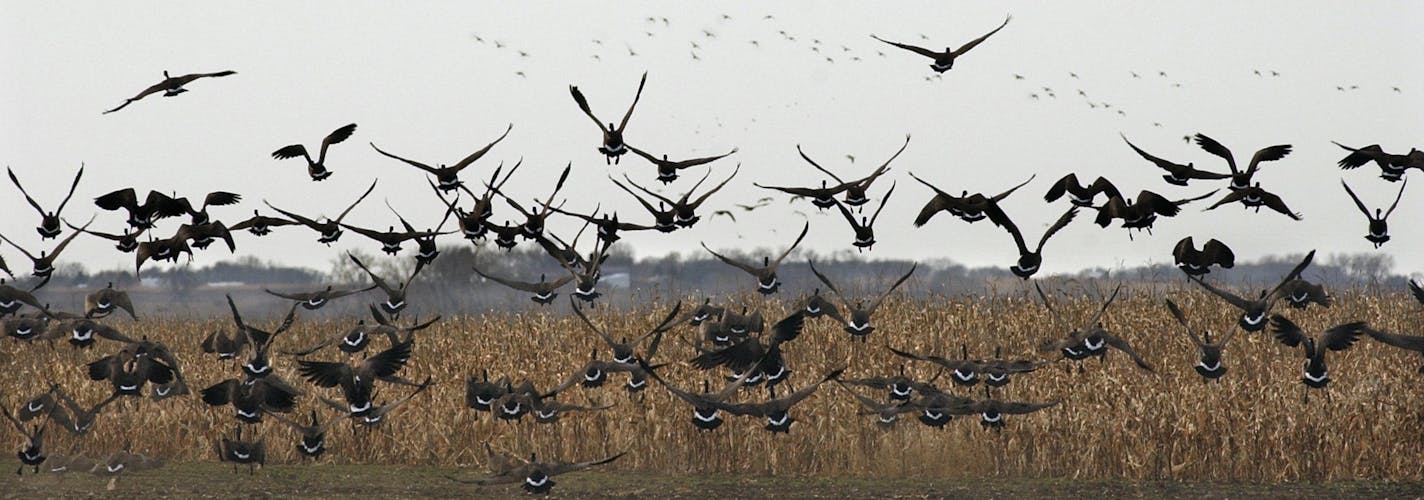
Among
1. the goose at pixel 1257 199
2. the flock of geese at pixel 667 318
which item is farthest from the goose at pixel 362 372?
the goose at pixel 1257 199

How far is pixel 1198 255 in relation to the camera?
1298 centimetres

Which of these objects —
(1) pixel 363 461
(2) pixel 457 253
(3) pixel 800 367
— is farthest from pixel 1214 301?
(2) pixel 457 253

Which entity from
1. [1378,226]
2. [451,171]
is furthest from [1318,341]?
[451,171]

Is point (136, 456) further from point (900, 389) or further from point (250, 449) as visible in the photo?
point (900, 389)

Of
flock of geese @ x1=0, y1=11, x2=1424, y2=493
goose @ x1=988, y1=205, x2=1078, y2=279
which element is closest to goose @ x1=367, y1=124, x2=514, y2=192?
flock of geese @ x1=0, y1=11, x2=1424, y2=493

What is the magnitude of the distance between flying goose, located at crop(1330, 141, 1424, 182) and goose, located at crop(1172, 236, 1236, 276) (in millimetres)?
1517

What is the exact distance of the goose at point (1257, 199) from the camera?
502 inches

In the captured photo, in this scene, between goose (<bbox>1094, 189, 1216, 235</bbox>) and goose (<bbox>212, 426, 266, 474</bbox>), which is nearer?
goose (<bbox>1094, 189, 1216, 235</bbox>)

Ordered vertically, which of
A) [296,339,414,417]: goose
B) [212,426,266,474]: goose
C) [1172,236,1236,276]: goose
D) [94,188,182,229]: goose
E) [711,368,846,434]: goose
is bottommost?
[212,426,266,474]: goose

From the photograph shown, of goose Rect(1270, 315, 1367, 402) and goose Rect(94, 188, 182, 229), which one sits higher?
goose Rect(94, 188, 182, 229)

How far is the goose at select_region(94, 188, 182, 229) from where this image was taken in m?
13.5

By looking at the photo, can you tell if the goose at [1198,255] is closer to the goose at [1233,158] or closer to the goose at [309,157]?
the goose at [1233,158]

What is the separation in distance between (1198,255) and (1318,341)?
215 cm

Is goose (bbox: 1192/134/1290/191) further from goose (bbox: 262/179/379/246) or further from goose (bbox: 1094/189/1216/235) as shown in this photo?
goose (bbox: 262/179/379/246)
